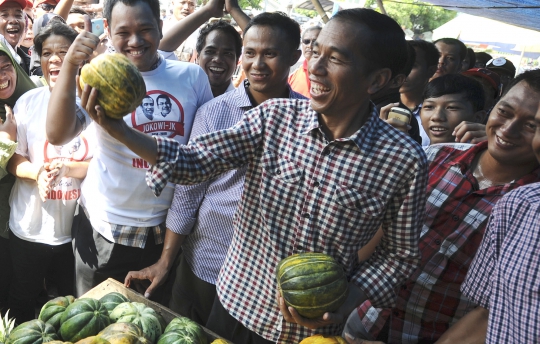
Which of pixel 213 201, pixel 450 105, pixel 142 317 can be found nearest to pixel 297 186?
pixel 213 201

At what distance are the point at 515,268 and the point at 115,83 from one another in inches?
69.3

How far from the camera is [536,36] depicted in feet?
74.3

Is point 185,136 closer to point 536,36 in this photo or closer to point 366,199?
point 366,199

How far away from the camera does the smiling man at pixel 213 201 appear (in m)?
2.95

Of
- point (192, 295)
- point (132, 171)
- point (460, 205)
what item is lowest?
point (192, 295)

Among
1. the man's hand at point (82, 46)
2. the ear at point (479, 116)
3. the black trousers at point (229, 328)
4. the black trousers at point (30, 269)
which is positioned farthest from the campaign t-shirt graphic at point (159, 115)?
the ear at point (479, 116)

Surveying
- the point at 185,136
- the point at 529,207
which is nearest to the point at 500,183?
the point at 529,207

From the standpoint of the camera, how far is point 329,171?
219cm

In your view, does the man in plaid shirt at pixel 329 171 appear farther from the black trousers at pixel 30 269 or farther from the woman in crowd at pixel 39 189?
the black trousers at pixel 30 269

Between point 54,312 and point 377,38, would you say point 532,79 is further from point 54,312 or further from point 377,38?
point 54,312

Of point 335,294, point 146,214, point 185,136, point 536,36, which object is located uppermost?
point 185,136

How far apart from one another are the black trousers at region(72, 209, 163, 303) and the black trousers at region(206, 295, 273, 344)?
61 centimetres

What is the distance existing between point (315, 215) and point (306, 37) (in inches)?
181

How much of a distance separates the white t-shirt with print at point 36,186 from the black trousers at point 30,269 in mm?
98
